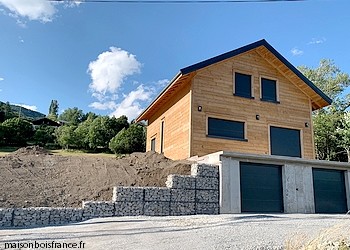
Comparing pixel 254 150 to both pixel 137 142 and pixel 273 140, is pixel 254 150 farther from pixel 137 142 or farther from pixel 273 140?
pixel 137 142

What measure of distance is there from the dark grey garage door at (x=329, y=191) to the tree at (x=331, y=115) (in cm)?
980

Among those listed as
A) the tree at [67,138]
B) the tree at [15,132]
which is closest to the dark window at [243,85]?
the tree at [67,138]

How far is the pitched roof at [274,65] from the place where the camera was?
42.5ft

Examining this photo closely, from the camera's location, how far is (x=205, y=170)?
10.2 meters

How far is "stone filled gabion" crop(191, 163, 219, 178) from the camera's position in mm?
10172

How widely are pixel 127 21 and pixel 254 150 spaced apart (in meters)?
9.10

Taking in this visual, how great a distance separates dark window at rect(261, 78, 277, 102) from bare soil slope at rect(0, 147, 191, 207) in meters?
5.35

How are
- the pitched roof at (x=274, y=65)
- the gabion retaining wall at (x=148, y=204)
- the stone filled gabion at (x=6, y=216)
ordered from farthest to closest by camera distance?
1. the pitched roof at (x=274, y=65)
2. the gabion retaining wall at (x=148, y=204)
3. the stone filled gabion at (x=6, y=216)

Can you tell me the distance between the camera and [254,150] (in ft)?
43.1

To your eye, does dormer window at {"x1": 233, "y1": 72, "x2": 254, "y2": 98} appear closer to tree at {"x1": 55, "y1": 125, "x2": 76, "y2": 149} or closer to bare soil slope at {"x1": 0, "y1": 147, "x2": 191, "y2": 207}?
bare soil slope at {"x1": 0, "y1": 147, "x2": 191, "y2": 207}

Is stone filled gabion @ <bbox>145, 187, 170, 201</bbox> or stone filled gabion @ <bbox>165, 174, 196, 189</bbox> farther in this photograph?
stone filled gabion @ <bbox>165, 174, 196, 189</bbox>

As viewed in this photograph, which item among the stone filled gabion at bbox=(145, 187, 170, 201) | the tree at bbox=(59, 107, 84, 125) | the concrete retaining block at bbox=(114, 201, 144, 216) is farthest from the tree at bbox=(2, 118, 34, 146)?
the tree at bbox=(59, 107, 84, 125)

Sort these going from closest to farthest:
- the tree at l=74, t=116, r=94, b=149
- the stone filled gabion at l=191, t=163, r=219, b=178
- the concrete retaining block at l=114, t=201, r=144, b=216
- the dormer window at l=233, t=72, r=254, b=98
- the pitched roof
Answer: the concrete retaining block at l=114, t=201, r=144, b=216
the stone filled gabion at l=191, t=163, r=219, b=178
the pitched roof
the dormer window at l=233, t=72, r=254, b=98
the tree at l=74, t=116, r=94, b=149

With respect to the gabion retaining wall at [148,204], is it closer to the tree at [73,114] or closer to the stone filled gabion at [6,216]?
the stone filled gabion at [6,216]
